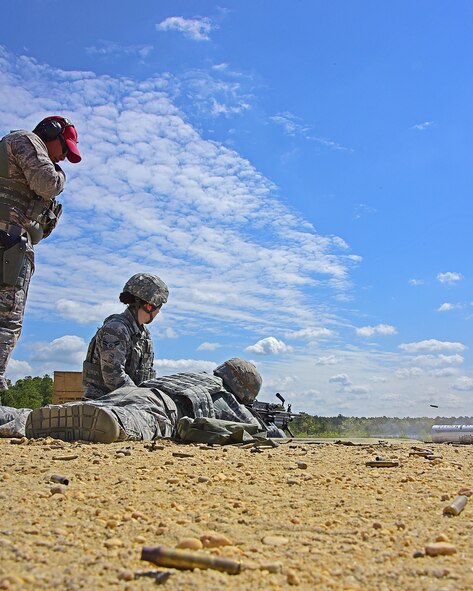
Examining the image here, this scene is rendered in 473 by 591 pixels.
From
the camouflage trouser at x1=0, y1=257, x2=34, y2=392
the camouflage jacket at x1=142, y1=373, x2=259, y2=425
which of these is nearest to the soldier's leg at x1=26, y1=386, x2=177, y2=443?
the camouflage jacket at x1=142, y1=373, x2=259, y2=425

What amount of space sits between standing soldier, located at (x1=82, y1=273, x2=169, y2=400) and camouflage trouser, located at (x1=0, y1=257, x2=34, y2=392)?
1022mm

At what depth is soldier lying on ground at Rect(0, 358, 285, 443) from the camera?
15.6ft

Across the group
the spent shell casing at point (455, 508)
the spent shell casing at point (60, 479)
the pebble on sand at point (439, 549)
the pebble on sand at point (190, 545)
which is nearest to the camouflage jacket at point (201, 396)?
the spent shell casing at point (60, 479)

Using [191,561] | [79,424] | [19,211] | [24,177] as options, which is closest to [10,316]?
[19,211]

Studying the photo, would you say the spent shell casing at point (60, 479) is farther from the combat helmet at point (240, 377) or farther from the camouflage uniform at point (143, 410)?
the combat helmet at point (240, 377)

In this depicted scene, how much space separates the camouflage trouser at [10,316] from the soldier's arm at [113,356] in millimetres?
970

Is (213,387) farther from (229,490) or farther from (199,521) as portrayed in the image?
(199,521)

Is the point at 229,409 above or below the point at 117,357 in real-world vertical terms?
below

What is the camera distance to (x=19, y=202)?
587cm

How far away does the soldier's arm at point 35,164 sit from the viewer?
5656 mm

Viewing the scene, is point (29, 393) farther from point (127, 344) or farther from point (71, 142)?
point (71, 142)

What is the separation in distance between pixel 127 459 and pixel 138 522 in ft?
5.38

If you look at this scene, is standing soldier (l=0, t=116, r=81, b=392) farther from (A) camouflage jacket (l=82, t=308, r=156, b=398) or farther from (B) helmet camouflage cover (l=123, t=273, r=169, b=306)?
(B) helmet camouflage cover (l=123, t=273, r=169, b=306)

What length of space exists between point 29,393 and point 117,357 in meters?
10.1
